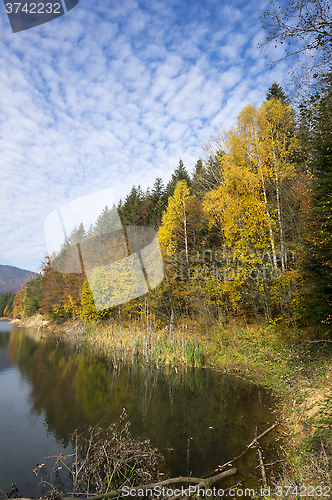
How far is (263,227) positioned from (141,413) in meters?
8.13

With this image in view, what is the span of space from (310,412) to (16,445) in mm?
6562

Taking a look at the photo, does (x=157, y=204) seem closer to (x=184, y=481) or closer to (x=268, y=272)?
(x=268, y=272)

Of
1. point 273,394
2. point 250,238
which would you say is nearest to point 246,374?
point 273,394

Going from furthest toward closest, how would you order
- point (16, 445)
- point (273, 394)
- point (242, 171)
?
point (242, 171), point (273, 394), point (16, 445)

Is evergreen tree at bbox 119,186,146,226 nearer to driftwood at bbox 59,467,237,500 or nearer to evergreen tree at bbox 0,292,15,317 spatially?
driftwood at bbox 59,467,237,500

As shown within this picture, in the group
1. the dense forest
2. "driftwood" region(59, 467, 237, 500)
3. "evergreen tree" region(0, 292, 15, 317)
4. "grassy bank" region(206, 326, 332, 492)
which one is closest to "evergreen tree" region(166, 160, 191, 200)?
the dense forest

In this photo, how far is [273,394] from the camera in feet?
25.0

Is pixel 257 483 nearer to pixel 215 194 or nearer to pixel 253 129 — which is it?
pixel 215 194

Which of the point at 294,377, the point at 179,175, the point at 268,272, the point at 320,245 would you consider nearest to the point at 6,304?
the point at 179,175

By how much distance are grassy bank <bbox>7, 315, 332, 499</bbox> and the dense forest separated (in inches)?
33.7

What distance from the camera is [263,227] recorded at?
34.0 feet

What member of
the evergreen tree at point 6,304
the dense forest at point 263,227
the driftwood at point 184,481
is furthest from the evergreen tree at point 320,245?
the evergreen tree at point 6,304

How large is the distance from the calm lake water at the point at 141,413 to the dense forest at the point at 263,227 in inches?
139

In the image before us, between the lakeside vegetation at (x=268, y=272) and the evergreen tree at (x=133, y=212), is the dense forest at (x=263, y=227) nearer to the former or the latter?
the lakeside vegetation at (x=268, y=272)
